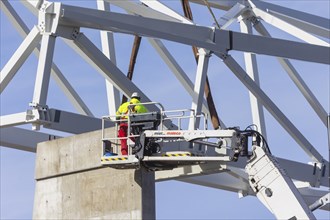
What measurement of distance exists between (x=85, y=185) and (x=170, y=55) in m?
10.1

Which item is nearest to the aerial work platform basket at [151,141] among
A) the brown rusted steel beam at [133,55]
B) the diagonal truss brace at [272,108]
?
the diagonal truss brace at [272,108]

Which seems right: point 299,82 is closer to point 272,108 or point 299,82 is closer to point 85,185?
point 272,108

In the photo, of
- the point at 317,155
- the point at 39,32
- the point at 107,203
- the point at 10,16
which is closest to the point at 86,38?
the point at 39,32

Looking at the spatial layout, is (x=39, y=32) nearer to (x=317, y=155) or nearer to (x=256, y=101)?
(x=256, y=101)

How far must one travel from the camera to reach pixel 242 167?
32.8 metres

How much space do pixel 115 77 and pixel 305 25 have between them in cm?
1053

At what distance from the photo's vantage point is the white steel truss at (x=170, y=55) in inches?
1089

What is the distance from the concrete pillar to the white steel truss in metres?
0.85

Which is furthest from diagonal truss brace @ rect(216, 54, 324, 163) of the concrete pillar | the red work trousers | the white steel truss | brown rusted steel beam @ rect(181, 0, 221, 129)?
the red work trousers

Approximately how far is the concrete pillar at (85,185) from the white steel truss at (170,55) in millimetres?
847

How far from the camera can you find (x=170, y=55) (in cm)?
3616

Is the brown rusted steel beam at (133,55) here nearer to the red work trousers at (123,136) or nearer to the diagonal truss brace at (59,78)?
the diagonal truss brace at (59,78)

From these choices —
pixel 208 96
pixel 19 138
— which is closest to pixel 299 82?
pixel 208 96

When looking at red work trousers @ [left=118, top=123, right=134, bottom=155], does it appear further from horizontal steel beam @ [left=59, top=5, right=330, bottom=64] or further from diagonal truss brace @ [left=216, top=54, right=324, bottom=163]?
diagonal truss brace @ [left=216, top=54, right=324, bottom=163]
